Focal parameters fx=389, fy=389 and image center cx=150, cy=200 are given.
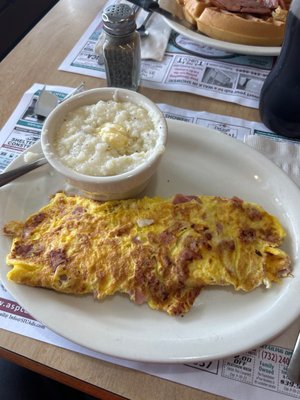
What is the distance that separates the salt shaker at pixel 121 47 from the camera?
42.6 inches

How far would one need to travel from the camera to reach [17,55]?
4.69 ft

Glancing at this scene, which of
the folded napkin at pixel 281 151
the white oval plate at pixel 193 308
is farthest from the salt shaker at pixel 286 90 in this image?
the white oval plate at pixel 193 308

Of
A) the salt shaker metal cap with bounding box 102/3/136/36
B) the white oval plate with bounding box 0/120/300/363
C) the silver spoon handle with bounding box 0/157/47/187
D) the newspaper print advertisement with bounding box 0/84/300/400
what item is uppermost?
the salt shaker metal cap with bounding box 102/3/136/36

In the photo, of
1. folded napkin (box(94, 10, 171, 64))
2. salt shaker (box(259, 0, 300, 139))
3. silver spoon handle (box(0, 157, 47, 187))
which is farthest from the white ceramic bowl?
folded napkin (box(94, 10, 171, 64))

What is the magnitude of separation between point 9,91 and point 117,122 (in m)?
0.59

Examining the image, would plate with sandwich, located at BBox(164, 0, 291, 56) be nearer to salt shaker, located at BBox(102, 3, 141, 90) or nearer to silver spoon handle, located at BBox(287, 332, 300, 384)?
salt shaker, located at BBox(102, 3, 141, 90)

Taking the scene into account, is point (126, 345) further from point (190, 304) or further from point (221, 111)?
point (221, 111)

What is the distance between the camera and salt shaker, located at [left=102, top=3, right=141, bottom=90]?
3.55 feet

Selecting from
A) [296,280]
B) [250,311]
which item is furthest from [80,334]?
[296,280]

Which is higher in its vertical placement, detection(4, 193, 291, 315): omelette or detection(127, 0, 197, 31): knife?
detection(127, 0, 197, 31): knife

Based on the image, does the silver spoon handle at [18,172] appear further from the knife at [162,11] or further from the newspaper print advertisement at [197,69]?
the knife at [162,11]

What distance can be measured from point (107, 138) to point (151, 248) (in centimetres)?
26

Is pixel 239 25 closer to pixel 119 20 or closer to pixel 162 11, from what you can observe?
pixel 162 11

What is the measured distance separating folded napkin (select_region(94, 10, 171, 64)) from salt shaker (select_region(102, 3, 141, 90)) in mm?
173
